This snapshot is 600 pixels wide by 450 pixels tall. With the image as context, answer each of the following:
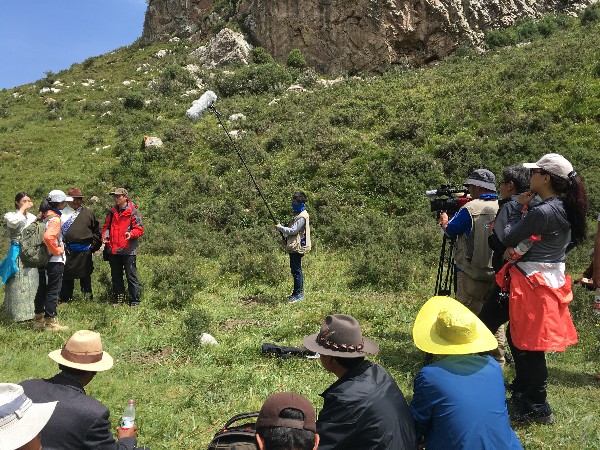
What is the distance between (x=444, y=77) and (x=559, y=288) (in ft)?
68.1

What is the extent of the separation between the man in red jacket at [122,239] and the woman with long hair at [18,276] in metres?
1.21

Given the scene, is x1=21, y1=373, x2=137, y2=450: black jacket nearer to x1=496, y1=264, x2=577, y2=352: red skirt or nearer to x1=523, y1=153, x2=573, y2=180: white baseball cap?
x1=496, y1=264, x2=577, y2=352: red skirt

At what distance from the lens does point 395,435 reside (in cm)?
244

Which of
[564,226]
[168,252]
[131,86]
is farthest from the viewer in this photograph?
[131,86]

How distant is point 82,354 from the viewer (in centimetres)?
282

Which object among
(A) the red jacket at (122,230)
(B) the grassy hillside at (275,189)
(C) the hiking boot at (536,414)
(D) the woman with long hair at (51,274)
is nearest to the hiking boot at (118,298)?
(B) the grassy hillside at (275,189)

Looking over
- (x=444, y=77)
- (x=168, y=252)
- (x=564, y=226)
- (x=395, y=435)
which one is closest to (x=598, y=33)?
(x=444, y=77)

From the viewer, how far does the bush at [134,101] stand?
84.4ft

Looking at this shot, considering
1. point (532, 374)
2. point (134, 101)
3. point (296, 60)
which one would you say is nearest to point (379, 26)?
point (296, 60)

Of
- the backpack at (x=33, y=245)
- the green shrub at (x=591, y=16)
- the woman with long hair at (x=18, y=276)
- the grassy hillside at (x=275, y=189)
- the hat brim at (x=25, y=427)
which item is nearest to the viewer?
the hat brim at (x=25, y=427)

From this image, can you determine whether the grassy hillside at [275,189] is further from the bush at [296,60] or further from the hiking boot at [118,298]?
the bush at [296,60]

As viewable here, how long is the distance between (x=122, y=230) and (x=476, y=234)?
208 inches

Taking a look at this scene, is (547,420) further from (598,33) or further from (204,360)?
(598,33)

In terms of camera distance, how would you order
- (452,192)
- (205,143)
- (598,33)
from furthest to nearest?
(598,33), (205,143), (452,192)
